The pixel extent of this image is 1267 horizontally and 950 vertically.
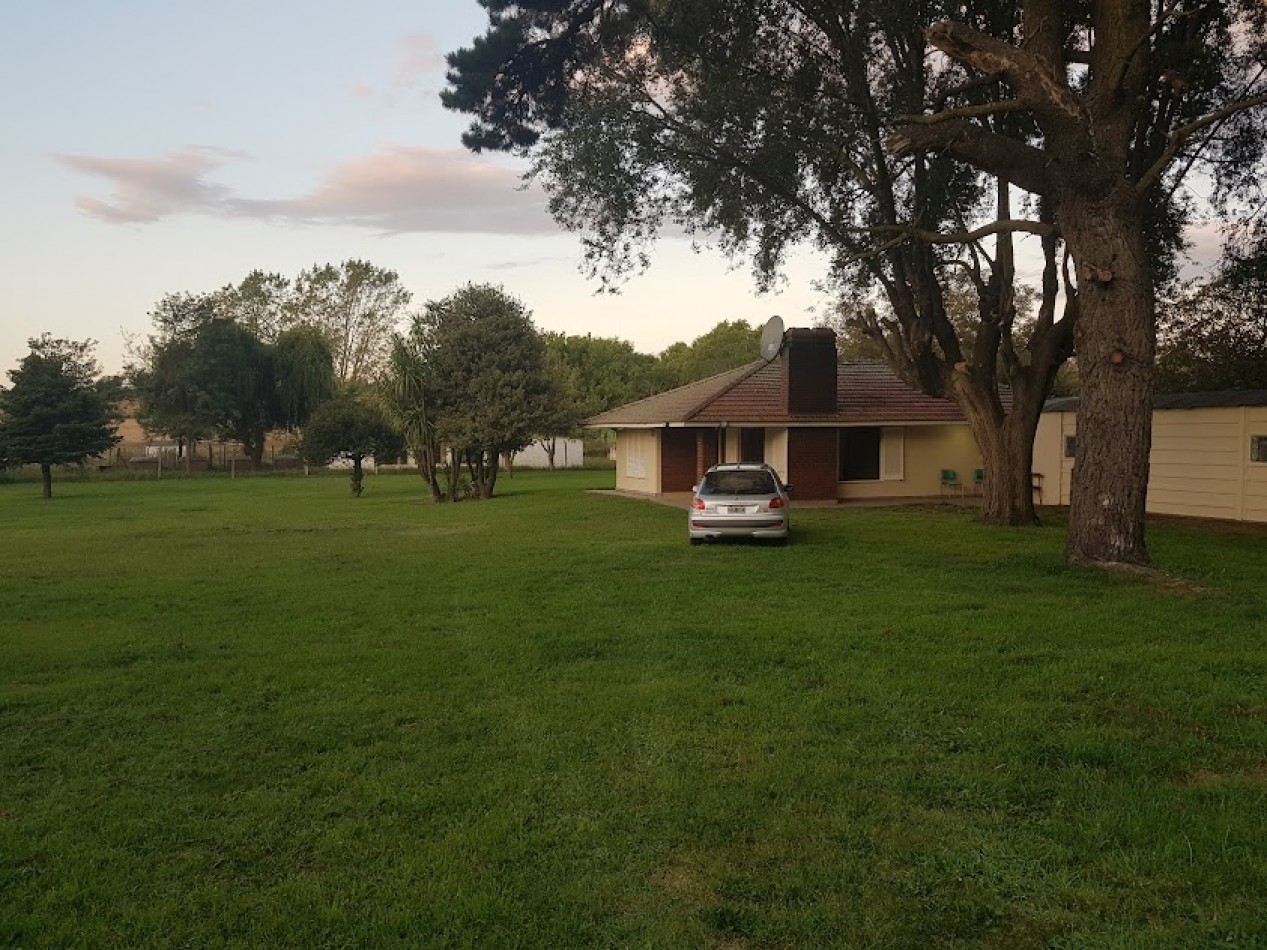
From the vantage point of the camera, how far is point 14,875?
4008 millimetres

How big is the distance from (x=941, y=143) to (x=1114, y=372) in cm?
367

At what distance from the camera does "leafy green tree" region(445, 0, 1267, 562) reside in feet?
41.0

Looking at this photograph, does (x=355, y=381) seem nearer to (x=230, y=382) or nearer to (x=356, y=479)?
(x=230, y=382)

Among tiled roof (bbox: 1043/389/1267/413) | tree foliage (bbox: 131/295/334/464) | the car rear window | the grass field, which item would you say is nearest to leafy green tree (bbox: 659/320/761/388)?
tree foliage (bbox: 131/295/334/464)

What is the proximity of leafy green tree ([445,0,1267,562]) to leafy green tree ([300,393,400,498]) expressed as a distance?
20.3 m

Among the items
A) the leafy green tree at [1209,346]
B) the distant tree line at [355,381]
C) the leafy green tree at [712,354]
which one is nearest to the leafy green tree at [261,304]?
the distant tree line at [355,381]

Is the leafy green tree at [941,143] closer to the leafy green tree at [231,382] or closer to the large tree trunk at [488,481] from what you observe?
the large tree trunk at [488,481]

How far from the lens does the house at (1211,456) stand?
20469 millimetres

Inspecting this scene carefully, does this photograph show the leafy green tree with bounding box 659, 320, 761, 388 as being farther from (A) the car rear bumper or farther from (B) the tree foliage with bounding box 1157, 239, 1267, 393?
(A) the car rear bumper

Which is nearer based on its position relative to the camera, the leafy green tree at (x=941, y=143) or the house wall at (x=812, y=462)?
the leafy green tree at (x=941, y=143)

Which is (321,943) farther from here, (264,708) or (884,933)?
(264,708)

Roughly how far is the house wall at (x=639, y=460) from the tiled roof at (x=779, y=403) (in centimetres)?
97

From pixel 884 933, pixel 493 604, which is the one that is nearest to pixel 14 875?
pixel 884 933

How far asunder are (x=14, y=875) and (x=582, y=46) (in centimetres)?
1480
